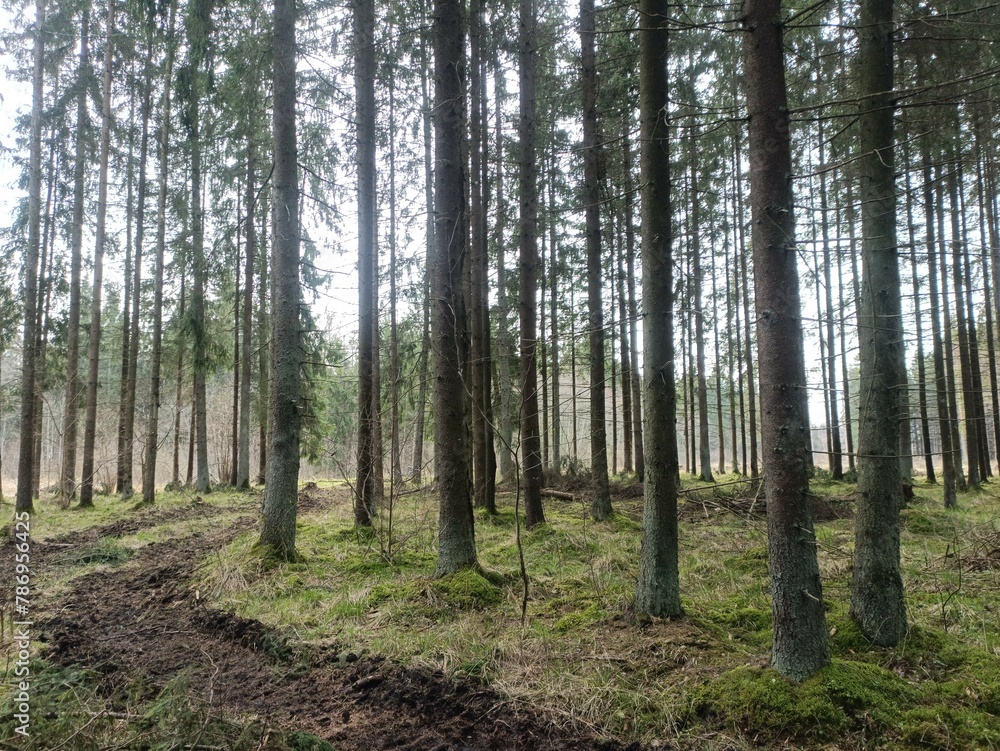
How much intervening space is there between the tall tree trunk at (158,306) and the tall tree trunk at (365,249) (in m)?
8.23

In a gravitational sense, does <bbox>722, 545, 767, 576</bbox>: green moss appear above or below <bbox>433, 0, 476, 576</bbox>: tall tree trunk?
below

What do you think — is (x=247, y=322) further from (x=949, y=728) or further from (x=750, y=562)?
(x=949, y=728)

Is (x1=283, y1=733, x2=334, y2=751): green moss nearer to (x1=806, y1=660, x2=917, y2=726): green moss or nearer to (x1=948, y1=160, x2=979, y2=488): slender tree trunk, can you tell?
(x1=806, y1=660, x2=917, y2=726): green moss

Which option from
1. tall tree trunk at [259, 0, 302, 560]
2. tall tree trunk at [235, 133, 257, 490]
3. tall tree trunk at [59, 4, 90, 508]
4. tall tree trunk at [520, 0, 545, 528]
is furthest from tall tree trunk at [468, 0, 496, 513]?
tall tree trunk at [59, 4, 90, 508]

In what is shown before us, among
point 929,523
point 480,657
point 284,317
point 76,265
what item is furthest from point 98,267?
point 929,523

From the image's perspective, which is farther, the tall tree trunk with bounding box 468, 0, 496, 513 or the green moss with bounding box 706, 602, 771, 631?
the tall tree trunk with bounding box 468, 0, 496, 513

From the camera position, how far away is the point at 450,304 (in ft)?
19.1

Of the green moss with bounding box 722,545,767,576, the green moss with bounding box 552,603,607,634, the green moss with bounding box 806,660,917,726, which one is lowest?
the green moss with bounding box 722,545,767,576

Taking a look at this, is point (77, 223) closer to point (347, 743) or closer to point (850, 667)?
point (347, 743)

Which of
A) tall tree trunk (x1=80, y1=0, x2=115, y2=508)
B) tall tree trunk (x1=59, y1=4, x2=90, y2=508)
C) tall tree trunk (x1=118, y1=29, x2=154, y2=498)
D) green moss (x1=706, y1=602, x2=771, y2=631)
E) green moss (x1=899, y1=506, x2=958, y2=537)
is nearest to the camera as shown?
green moss (x1=706, y1=602, x2=771, y2=631)

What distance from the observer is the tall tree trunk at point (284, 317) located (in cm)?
723

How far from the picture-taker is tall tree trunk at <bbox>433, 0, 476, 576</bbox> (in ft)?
19.0

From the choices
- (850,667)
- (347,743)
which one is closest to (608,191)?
(850,667)

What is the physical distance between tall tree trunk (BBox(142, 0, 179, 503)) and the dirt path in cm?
928
